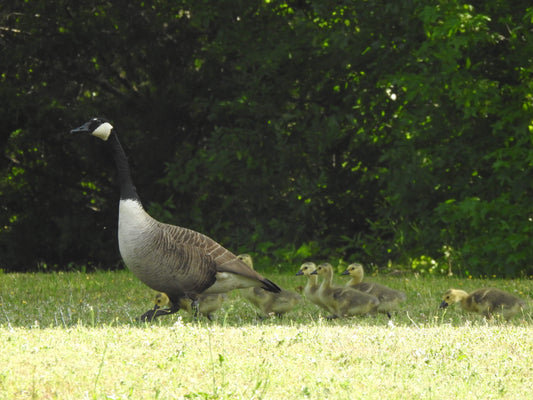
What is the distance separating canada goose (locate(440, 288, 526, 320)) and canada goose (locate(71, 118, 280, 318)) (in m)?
2.17

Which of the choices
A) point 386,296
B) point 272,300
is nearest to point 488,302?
point 386,296

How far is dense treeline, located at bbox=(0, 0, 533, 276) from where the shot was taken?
55.3ft

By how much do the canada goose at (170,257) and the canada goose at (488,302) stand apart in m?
2.17

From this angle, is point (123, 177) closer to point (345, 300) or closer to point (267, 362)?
point (345, 300)

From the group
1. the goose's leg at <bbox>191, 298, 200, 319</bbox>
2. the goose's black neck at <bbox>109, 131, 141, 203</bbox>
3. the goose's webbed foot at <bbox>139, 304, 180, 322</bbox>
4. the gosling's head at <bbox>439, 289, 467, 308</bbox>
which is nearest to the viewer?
the goose's webbed foot at <bbox>139, 304, 180, 322</bbox>

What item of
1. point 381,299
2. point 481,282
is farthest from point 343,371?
point 481,282

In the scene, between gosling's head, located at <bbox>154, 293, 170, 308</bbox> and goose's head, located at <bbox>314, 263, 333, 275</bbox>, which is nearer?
gosling's head, located at <bbox>154, 293, 170, 308</bbox>

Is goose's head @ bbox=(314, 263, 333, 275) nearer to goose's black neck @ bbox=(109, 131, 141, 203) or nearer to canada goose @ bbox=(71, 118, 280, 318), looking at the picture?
canada goose @ bbox=(71, 118, 280, 318)

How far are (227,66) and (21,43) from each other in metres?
5.25

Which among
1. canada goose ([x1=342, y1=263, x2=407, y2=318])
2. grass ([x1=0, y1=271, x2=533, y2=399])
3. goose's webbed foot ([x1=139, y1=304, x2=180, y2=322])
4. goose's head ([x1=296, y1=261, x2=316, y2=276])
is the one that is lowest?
canada goose ([x1=342, y1=263, x2=407, y2=318])

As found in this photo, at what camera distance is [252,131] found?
Answer: 1917 centimetres

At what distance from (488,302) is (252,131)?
10.6m

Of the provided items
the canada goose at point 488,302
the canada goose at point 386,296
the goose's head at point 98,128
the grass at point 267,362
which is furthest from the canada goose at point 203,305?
the canada goose at point 488,302

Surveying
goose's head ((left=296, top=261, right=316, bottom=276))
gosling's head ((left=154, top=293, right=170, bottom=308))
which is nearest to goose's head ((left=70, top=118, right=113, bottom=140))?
gosling's head ((left=154, top=293, right=170, bottom=308))
